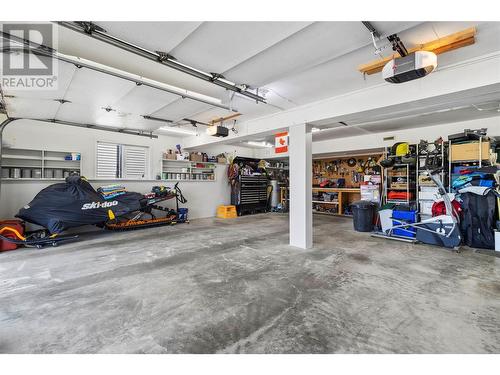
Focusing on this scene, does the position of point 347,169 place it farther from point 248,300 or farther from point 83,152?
point 83,152

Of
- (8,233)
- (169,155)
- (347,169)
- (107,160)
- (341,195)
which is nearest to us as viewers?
(8,233)

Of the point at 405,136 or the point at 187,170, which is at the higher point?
the point at 405,136

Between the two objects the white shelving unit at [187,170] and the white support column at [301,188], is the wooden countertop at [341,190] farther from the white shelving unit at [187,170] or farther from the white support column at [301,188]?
the white support column at [301,188]

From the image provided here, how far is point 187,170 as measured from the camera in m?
7.65

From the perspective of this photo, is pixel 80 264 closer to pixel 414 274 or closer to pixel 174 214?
pixel 174 214

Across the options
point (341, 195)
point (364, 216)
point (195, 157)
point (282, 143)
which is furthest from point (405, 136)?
point (195, 157)

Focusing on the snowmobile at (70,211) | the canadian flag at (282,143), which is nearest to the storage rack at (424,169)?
the canadian flag at (282,143)

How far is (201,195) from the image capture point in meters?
7.95

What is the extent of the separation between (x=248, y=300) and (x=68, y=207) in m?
4.18

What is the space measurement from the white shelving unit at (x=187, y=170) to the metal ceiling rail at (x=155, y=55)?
14.8ft

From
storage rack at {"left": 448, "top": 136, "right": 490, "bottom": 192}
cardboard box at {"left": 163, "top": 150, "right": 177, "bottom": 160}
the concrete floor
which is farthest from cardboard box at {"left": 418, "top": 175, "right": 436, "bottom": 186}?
cardboard box at {"left": 163, "top": 150, "right": 177, "bottom": 160}

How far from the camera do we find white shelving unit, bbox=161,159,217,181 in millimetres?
7266

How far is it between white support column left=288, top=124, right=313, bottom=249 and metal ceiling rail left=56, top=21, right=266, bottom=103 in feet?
3.96

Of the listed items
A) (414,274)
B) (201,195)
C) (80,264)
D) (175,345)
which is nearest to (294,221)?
(414,274)
